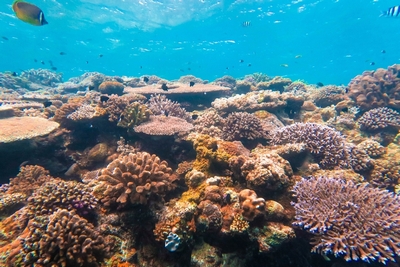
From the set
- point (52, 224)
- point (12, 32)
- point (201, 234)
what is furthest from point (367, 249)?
point (12, 32)

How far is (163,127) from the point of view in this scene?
236 inches

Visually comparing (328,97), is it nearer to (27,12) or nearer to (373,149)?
(373,149)

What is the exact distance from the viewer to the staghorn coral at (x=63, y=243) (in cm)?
300

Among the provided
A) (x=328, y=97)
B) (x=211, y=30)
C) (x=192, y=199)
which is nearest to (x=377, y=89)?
(x=328, y=97)

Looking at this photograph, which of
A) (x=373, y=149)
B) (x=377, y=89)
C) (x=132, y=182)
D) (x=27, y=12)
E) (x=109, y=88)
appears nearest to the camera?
(x=132, y=182)

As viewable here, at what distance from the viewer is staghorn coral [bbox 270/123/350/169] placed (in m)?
5.63

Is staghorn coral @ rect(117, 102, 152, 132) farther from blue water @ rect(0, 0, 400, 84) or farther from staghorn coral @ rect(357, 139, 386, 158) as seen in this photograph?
blue water @ rect(0, 0, 400, 84)

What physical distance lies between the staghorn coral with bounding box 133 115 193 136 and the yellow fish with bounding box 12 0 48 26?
3802 millimetres

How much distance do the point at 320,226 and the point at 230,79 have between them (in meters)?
15.5

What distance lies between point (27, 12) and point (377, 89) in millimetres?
13776

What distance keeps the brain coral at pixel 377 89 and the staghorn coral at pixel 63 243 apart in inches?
458

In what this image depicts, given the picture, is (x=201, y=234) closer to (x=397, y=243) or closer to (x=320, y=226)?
(x=320, y=226)

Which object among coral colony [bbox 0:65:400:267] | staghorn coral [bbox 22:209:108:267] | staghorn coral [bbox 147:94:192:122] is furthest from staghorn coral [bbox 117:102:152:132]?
staghorn coral [bbox 22:209:108:267]

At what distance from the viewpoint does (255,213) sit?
11.5 feet
